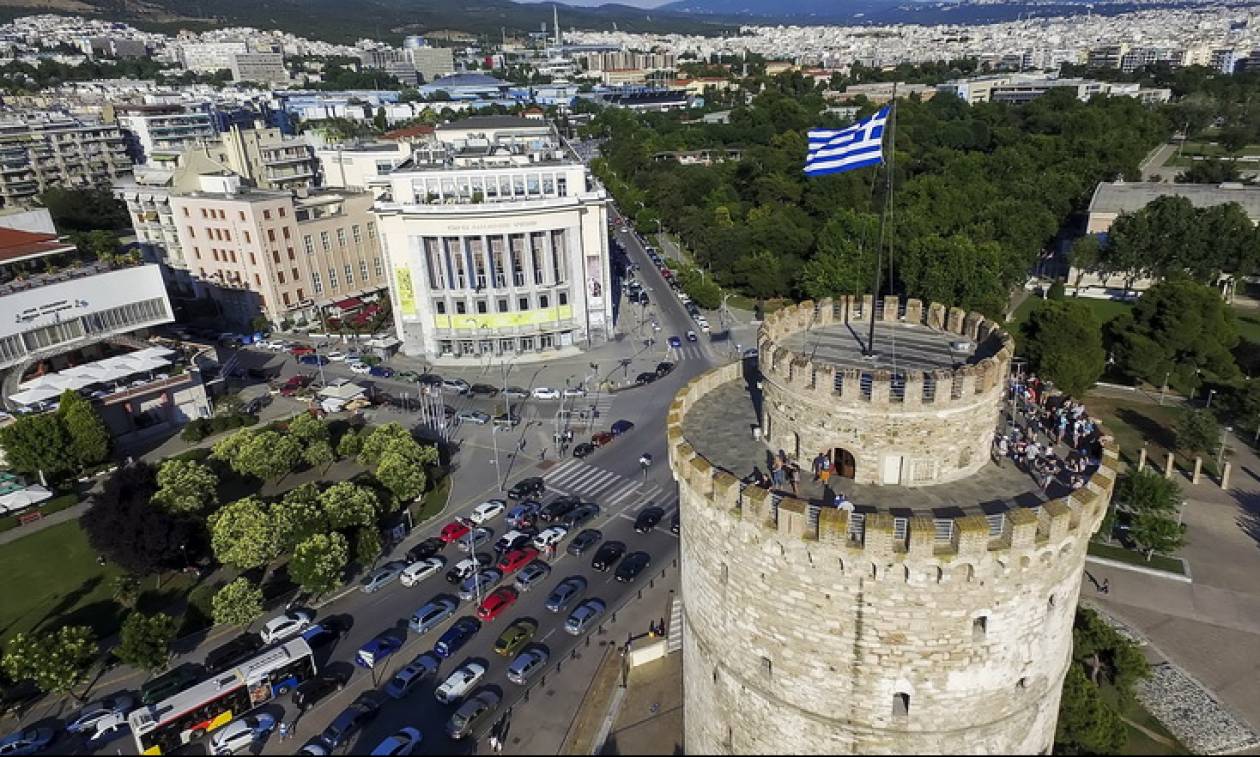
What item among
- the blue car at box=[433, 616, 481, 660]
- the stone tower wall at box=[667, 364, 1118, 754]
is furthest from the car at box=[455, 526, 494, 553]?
the stone tower wall at box=[667, 364, 1118, 754]

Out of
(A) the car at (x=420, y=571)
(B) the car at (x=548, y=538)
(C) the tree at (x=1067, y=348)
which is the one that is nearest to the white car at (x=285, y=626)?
(A) the car at (x=420, y=571)

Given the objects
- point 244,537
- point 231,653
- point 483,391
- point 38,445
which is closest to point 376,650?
point 231,653

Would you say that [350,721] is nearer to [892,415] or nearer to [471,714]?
[471,714]

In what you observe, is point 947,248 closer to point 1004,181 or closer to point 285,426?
Result: point 1004,181

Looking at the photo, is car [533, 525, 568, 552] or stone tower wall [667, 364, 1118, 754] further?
car [533, 525, 568, 552]

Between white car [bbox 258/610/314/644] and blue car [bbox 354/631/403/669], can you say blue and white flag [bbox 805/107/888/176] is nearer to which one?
blue car [bbox 354/631/403/669]

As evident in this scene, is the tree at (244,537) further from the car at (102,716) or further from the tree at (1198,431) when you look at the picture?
the tree at (1198,431)

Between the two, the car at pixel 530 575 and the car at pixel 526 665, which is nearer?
the car at pixel 526 665
